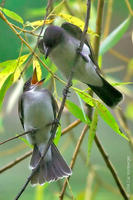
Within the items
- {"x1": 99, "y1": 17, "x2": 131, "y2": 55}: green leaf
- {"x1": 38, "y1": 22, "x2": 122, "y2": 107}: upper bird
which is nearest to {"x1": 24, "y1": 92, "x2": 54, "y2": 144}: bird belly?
{"x1": 38, "y1": 22, "x2": 122, "y2": 107}: upper bird

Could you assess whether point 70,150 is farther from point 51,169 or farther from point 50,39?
point 50,39

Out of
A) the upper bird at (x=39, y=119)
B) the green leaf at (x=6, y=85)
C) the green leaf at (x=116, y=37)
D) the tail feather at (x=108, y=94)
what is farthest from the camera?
the upper bird at (x=39, y=119)

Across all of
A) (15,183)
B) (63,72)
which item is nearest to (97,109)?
(63,72)

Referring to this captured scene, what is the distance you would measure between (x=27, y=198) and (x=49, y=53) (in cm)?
90

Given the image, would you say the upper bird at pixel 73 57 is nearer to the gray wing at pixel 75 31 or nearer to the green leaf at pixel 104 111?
the gray wing at pixel 75 31

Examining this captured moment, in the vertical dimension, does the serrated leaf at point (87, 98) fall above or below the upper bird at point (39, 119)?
above

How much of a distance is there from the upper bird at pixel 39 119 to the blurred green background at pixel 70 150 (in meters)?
0.09

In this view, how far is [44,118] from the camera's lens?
1830mm

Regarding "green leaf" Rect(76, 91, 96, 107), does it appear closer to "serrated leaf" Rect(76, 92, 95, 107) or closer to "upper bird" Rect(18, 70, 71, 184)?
"serrated leaf" Rect(76, 92, 95, 107)

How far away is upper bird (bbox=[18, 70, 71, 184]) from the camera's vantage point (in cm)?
182

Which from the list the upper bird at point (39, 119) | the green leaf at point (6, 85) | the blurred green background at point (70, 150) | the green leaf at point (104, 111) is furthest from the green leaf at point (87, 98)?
the upper bird at point (39, 119)

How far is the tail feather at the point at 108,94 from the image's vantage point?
171 cm

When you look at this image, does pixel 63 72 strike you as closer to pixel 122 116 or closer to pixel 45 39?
pixel 45 39

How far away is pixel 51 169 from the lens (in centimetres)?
178
